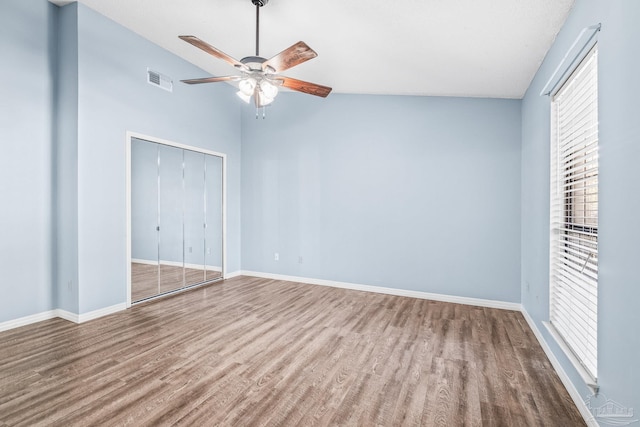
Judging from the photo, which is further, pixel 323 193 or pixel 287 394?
pixel 323 193

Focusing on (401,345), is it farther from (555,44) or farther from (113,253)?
(113,253)

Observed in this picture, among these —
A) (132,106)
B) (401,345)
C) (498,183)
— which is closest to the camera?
(401,345)

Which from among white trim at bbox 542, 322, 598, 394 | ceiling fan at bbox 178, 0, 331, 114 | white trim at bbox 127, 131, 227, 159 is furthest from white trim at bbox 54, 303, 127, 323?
white trim at bbox 542, 322, 598, 394

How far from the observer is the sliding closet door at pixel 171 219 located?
4395 millimetres

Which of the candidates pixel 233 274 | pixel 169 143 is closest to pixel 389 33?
pixel 169 143

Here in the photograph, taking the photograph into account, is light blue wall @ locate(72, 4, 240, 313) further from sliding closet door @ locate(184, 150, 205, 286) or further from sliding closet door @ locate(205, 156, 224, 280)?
sliding closet door @ locate(205, 156, 224, 280)

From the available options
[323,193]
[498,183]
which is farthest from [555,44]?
[323,193]

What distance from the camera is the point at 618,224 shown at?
1.63 meters

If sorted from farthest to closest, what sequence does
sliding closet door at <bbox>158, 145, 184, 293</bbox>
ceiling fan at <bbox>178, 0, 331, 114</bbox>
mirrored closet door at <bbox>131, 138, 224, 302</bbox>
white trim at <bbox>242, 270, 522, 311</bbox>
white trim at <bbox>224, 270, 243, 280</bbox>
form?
white trim at <bbox>224, 270, 243, 280</bbox>
sliding closet door at <bbox>158, 145, 184, 293</bbox>
white trim at <bbox>242, 270, 522, 311</bbox>
mirrored closet door at <bbox>131, 138, 224, 302</bbox>
ceiling fan at <bbox>178, 0, 331, 114</bbox>

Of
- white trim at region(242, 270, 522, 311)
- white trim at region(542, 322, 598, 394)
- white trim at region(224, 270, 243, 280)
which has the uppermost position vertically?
white trim at region(542, 322, 598, 394)

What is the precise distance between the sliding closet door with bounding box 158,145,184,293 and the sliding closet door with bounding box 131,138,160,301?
0.09 metres

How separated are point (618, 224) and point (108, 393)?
3.23m

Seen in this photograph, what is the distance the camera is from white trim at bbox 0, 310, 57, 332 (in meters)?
3.22

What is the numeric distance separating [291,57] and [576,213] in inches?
99.2
